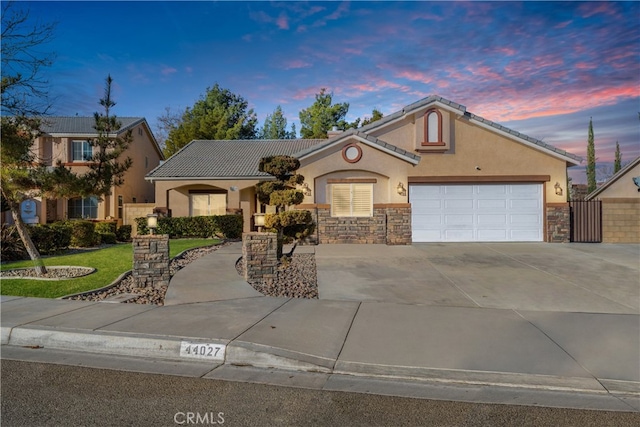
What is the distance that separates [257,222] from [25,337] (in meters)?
6.45

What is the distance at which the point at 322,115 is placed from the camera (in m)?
41.8

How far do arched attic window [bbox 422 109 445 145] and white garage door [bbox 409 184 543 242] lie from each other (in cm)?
212

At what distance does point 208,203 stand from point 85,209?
8361 millimetres

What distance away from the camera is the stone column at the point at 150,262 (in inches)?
370

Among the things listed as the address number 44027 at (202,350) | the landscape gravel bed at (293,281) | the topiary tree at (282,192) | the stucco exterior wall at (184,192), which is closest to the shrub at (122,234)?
the stucco exterior wall at (184,192)

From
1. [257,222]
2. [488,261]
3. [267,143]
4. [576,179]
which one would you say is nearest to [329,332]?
[257,222]

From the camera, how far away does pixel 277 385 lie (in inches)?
176

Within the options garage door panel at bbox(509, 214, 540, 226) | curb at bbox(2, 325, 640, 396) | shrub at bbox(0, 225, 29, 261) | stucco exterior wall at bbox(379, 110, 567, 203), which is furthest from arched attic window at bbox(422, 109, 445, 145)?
shrub at bbox(0, 225, 29, 261)

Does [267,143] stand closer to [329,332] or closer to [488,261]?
[488,261]

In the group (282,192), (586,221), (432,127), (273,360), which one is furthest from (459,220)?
(273,360)

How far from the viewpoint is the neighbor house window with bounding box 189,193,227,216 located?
23.4m

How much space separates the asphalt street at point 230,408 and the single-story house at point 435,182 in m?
11.8

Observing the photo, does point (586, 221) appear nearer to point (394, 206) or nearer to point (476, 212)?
point (476, 212)

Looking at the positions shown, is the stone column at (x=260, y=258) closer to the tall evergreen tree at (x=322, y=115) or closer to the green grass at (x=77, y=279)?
the green grass at (x=77, y=279)
